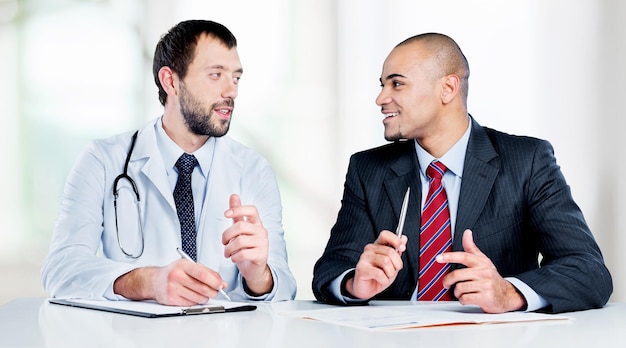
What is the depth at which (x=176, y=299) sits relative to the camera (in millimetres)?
1871

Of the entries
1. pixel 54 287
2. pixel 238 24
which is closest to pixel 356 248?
pixel 54 287

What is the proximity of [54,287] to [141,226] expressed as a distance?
359 mm

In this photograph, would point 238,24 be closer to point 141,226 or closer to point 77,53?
point 77,53

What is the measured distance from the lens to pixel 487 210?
2.41 metres

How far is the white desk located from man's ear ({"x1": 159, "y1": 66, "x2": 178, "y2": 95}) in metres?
1.22

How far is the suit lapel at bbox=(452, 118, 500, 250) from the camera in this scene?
2381 millimetres

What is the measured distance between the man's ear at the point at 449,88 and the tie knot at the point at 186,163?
0.84 m

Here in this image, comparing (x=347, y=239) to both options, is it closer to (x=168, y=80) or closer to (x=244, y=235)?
(x=244, y=235)

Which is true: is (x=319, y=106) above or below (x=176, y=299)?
above

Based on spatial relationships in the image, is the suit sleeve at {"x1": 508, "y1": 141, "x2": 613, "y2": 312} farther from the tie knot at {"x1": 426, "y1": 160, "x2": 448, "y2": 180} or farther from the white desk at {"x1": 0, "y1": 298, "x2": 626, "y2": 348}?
the tie knot at {"x1": 426, "y1": 160, "x2": 448, "y2": 180}

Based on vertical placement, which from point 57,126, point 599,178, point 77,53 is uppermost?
point 77,53

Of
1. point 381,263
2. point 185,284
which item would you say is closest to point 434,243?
point 381,263

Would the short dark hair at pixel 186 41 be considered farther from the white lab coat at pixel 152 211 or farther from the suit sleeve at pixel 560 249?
the suit sleeve at pixel 560 249

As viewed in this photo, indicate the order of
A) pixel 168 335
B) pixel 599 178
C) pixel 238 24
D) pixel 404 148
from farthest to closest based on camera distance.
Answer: pixel 238 24, pixel 599 178, pixel 404 148, pixel 168 335
